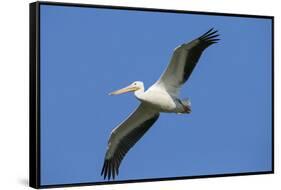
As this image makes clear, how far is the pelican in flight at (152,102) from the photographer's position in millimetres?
6616

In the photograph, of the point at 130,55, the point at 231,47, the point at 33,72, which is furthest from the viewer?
the point at 231,47

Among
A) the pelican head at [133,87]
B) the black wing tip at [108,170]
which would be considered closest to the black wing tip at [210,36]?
the pelican head at [133,87]

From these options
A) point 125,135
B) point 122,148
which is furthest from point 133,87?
point 122,148

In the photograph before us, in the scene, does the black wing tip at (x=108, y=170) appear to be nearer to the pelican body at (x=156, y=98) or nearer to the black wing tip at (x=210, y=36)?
the pelican body at (x=156, y=98)

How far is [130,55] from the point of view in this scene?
6684 millimetres

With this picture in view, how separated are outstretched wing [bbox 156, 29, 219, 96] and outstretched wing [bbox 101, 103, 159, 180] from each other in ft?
0.95

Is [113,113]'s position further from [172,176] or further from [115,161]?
[172,176]

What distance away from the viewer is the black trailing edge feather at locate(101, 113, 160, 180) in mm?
6590

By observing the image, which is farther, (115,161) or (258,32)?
(258,32)

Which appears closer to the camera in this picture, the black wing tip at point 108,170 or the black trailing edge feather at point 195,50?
the black wing tip at point 108,170

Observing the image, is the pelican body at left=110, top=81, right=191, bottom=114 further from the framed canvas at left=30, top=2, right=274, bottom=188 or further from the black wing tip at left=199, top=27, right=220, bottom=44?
the black wing tip at left=199, top=27, right=220, bottom=44

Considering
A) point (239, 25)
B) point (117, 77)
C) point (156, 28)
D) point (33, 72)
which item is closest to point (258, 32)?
point (239, 25)

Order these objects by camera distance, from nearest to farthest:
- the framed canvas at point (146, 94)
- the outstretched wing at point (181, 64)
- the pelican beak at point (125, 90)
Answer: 1. the framed canvas at point (146, 94)
2. the pelican beak at point (125, 90)
3. the outstretched wing at point (181, 64)

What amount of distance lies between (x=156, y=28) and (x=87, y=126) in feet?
3.68
